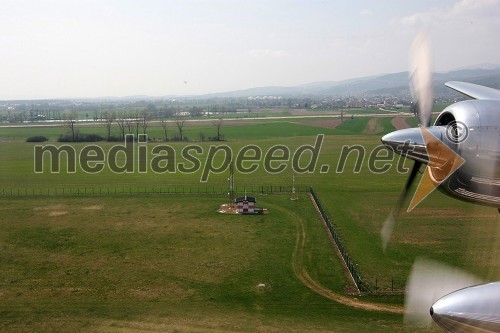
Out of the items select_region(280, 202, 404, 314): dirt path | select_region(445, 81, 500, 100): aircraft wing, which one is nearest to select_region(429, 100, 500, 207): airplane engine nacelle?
select_region(445, 81, 500, 100): aircraft wing

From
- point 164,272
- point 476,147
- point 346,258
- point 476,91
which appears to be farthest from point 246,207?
point 476,147

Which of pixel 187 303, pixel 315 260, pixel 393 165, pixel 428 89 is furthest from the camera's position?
pixel 393 165

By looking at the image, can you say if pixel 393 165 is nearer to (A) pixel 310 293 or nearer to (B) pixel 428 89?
(A) pixel 310 293

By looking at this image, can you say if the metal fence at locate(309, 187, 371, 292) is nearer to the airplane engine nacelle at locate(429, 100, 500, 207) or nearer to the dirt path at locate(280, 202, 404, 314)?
the dirt path at locate(280, 202, 404, 314)

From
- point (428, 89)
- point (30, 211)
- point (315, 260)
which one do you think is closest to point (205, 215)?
point (315, 260)

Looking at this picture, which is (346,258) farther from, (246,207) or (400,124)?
(400,124)

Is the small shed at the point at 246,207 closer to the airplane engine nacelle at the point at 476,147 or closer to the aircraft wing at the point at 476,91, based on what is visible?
the aircraft wing at the point at 476,91

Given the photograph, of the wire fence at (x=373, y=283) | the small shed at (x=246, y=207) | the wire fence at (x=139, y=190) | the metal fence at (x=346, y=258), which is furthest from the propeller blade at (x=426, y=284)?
the wire fence at (x=139, y=190)
